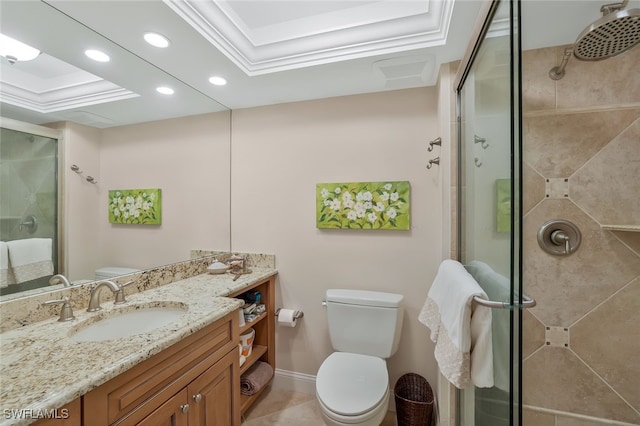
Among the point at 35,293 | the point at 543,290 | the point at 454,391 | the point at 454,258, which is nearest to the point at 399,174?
the point at 454,258

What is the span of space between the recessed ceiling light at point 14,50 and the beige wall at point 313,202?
3.87 feet

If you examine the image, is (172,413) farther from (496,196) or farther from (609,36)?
(609,36)

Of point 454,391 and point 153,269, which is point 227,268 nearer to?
point 153,269

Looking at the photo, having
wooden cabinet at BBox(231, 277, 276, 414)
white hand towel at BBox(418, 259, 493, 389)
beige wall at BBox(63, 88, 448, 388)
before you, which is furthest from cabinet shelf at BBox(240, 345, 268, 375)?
white hand towel at BBox(418, 259, 493, 389)

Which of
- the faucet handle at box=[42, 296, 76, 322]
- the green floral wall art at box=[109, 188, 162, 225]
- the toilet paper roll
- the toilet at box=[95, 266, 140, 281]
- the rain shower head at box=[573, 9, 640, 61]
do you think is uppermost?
the rain shower head at box=[573, 9, 640, 61]

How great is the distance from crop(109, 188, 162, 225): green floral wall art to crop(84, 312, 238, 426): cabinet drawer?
900 mm

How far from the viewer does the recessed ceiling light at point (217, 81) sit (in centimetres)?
167

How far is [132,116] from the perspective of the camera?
157 centimetres

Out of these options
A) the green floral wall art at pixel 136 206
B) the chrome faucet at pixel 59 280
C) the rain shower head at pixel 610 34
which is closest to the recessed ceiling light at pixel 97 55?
the green floral wall art at pixel 136 206

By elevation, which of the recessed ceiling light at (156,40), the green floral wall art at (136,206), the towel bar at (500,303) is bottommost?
the towel bar at (500,303)

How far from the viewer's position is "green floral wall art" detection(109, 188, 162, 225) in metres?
1.48

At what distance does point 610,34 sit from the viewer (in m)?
0.95

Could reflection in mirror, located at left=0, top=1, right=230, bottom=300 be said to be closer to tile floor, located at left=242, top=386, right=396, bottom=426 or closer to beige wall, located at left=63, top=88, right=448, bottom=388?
beige wall, located at left=63, top=88, right=448, bottom=388

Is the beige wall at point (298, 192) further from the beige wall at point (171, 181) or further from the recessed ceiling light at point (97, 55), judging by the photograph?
the recessed ceiling light at point (97, 55)
